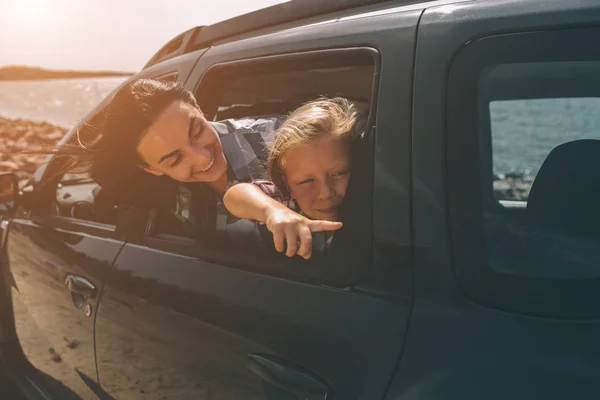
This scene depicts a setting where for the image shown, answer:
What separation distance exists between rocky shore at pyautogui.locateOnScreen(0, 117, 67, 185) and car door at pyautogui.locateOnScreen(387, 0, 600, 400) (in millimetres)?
12016

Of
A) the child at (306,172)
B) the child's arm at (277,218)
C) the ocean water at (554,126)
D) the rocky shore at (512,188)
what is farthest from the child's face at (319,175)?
the rocky shore at (512,188)

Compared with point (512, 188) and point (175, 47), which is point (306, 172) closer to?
point (175, 47)

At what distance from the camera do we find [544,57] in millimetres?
1104

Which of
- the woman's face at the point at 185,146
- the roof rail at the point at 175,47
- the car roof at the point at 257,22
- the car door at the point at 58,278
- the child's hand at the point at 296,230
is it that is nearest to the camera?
the child's hand at the point at 296,230

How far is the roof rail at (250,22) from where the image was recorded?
1.68 m

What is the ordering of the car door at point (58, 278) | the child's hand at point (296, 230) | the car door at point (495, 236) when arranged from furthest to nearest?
the car door at point (58, 278) < the child's hand at point (296, 230) < the car door at point (495, 236)

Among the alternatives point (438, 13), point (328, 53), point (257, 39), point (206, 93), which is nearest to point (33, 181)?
point (206, 93)

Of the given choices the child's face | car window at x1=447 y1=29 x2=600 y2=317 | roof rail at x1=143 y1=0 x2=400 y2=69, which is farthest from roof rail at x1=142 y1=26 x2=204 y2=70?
car window at x1=447 y1=29 x2=600 y2=317

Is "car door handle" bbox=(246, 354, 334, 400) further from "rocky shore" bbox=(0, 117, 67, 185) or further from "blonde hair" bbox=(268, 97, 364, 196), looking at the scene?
"rocky shore" bbox=(0, 117, 67, 185)

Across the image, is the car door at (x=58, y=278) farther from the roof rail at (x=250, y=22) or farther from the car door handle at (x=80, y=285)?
the roof rail at (x=250, y=22)

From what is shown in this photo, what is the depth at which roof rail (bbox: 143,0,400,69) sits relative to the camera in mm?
1684

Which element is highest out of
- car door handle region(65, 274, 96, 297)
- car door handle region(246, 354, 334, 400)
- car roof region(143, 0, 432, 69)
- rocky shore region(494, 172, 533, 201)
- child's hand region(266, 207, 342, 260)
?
car roof region(143, 0, 432, 69)

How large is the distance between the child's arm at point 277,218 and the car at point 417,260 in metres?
0.06

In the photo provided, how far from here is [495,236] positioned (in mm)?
1155
